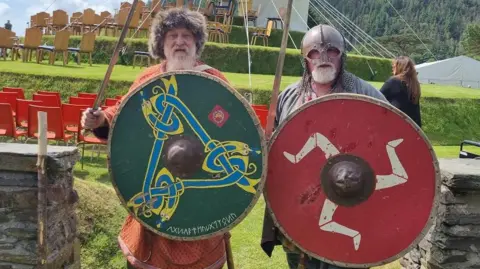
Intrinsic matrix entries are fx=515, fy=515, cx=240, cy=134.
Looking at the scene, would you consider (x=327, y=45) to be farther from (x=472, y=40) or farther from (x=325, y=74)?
(x=472, y=40)

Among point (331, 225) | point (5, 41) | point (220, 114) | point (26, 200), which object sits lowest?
point (26, 200)

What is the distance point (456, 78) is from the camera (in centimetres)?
3831

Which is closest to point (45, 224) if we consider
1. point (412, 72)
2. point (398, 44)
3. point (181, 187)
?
point (181, 187)

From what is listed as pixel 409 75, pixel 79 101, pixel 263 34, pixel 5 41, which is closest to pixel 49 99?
pixel 79 101

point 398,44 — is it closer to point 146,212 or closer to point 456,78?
point 456,78

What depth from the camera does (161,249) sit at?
255cm

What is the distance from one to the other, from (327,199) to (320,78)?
23.0 inches

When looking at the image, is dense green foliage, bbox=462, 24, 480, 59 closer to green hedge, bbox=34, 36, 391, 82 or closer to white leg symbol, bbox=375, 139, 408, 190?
green hedge, bbox=34, 36, 391, 82

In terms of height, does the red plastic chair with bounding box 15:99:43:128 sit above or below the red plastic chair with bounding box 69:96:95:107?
below

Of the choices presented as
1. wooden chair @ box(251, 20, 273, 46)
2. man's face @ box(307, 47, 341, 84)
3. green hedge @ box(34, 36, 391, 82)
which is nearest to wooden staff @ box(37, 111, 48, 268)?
man's face @ box(307, 47, 341, 84)

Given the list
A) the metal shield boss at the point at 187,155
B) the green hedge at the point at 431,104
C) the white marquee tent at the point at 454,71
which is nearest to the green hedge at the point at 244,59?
the green hedge at the point at 431,104

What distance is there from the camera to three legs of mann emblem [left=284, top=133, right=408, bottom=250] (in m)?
2.29

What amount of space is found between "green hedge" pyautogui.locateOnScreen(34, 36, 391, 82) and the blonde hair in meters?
11.2

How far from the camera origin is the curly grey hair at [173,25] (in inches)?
100
